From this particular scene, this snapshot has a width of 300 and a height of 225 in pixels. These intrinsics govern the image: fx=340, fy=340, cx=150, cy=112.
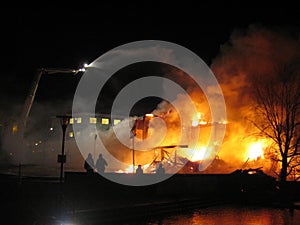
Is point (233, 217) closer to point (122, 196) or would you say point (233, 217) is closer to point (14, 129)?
point (122, 196)

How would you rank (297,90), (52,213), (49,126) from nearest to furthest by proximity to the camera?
1. (52,213)
2. (297,90)
3. (49,126)

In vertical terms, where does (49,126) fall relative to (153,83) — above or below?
below

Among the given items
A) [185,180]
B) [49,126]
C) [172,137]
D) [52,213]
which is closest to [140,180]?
[185,180]

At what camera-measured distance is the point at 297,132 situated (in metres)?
29.3

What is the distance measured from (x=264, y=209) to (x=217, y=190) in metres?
4.99

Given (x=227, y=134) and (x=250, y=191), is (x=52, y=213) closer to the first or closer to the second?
(x=250, y=191)

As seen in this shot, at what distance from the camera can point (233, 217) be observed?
608 inches

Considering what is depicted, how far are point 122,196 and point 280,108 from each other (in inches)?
707

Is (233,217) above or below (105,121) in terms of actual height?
below

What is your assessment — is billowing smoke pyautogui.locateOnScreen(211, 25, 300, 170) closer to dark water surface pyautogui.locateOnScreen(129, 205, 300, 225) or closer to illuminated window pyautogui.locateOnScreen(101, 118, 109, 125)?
dark water surface pyautogui.locateOnScreen(129, 205, 300, 225)

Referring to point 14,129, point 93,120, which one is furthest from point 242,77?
point 93,120

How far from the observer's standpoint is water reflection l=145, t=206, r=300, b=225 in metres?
14.0

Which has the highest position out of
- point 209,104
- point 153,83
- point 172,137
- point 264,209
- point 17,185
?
point 153,83

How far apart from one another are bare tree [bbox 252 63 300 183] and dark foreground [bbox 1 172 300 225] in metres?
5.46
